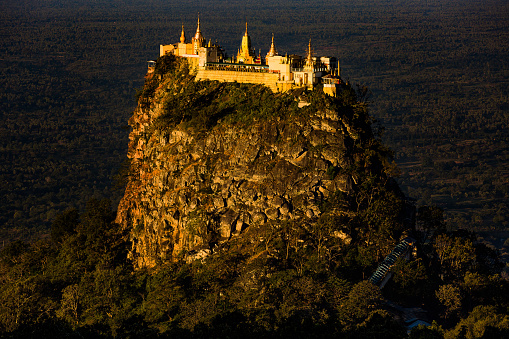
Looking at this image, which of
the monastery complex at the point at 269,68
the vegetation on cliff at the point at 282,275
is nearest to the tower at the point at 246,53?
the monastery complex at the point at 269,68

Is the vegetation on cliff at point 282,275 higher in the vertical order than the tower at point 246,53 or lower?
lower

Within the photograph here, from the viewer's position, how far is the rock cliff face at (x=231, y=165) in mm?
71562

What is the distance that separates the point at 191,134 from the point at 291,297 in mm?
20591

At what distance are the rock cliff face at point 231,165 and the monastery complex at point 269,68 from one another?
3.47 ft

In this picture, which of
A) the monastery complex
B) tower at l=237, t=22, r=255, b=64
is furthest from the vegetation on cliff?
tower at l=237, t=22, r=255, b=64

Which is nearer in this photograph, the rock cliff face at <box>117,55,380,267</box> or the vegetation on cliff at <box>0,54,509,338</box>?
the vegetation on cliff at <box>0,54,509,338</box>

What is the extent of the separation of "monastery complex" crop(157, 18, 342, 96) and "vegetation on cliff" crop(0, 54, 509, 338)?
1135mm

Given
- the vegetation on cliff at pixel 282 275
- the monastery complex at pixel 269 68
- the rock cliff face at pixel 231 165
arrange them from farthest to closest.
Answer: the monastery complex at pixel 269 68 < the rock cliff face at pixel 231 165 < the vegetation on cliff at pixel 282 275

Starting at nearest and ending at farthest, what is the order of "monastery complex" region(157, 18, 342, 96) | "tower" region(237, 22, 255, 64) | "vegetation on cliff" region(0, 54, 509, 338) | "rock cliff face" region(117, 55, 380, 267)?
"vegetation on cliff" region(0, 54, 509, 338), "rock cliff face" region(117, 55, 380, 267), "monastery complex" region(157, 18, 342, 96), "tower" region(237, 22, 255, 64)

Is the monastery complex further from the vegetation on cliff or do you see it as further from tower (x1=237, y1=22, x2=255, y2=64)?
the vegetation on cliff

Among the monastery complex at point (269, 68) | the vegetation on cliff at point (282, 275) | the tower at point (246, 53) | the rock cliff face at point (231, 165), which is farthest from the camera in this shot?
the tower at point (246, 53)

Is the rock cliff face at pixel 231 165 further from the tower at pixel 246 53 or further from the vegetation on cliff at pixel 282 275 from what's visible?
the tower at pixel 246 53

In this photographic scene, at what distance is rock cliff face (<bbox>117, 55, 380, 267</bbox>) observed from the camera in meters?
71.6

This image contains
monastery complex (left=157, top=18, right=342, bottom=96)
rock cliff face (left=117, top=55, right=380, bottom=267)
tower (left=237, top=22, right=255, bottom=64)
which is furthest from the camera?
tower (left=237, top=22, right=255, bottom=64)
